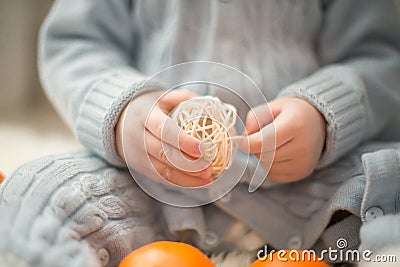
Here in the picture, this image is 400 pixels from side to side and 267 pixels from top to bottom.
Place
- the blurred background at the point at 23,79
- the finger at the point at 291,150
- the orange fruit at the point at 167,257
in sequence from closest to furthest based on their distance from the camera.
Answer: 1. the orange fruit at the point at 167,257
2. the finger at the point at 291,150
3. the blurred background at the point at 23,79

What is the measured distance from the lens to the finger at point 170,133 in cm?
61

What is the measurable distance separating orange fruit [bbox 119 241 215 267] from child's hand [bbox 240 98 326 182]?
15 cm

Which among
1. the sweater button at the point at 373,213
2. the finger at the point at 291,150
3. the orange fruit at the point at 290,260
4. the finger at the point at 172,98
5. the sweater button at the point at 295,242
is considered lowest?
the sweater button at the point at 295,242

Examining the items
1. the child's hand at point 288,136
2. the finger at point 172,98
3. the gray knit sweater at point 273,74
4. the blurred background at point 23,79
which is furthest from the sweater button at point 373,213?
the blurred background at point 23,79

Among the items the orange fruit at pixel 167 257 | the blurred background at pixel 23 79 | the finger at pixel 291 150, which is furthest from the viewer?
the blurred background at pixel 23 79

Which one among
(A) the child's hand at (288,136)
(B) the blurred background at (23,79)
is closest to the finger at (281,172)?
(A) the child's hand at (288,136)

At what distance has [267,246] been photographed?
→ 0.77 meters

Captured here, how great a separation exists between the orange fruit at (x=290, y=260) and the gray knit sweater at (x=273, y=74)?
9 cm

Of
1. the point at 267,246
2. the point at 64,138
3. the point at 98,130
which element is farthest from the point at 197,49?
the point at 64,138

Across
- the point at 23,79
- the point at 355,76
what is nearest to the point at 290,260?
the point at 355,76

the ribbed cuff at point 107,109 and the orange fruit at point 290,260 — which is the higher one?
the ribbed cuff at point 107,109

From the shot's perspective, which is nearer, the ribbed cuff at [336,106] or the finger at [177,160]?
the finger at [177,160]

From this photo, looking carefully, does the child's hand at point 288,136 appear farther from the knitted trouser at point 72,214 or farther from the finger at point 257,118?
the knitted trouser at point 72,214

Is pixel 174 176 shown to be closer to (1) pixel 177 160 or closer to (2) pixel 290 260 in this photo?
(1) pixel 177 160
